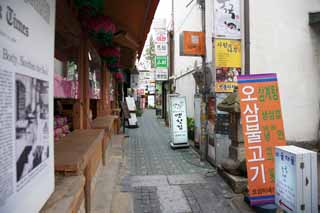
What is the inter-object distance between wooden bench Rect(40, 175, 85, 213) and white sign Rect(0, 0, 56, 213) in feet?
0.15

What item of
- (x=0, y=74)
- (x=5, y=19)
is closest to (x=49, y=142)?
(x=0, y=74)

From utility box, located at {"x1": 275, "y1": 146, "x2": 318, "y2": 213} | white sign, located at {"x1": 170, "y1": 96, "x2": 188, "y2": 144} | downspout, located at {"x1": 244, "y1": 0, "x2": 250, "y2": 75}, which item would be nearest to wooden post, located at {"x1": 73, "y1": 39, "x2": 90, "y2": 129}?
utility box, located at {"x1": 275, "y1": 146, "x2": 318, "y2": 213}

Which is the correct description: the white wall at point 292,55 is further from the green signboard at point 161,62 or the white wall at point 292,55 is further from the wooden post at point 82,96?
the green signboard at point 161,62

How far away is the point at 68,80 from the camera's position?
3.19 m

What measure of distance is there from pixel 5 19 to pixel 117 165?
5008mm

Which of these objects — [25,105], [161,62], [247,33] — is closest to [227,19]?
[247,33]

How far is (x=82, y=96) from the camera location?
3.76 meters

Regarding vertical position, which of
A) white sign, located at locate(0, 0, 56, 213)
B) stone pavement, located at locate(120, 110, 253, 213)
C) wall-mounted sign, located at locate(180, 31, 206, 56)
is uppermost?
wall-mounted sign, located at locate(180, 31, 206, 56)

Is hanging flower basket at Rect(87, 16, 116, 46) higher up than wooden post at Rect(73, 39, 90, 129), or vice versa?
hanging flower basket at Rect(87, 16, 116, 46)

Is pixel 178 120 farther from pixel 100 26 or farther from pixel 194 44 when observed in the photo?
pixel 100 26

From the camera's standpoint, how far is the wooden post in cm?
357

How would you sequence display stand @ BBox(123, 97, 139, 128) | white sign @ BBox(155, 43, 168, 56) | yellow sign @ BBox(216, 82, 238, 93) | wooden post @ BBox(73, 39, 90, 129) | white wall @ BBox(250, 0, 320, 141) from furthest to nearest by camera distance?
white sign @ BBox(155, 43, 168, 56), display stand @ BBox(123, 97, 139, 128), white wall @ BBox(250, 0, 320, 141), yellow sign @ BBox(216, 82, 238, 93), wooden post @ BBox(73, 39, 90, 129)

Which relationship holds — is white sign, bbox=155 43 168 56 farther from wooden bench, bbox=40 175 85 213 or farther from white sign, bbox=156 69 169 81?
wooden bench, bbox=40 175 85 213

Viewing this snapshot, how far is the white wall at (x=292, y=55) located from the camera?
19.7ft
